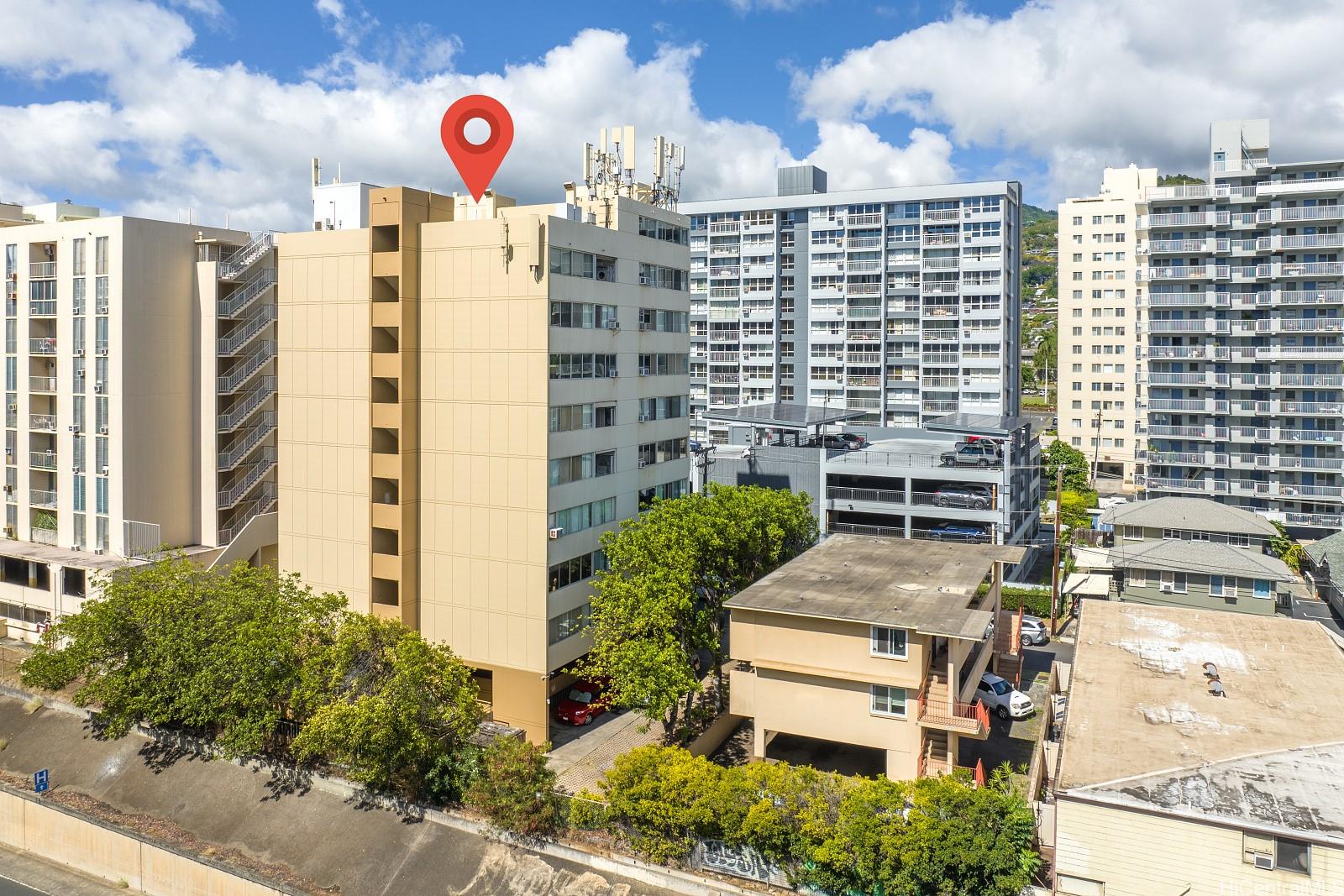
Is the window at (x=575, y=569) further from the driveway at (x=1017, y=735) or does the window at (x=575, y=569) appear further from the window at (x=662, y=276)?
the driveway at (x=1017, y=735)

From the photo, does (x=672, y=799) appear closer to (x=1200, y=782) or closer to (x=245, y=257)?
(x=1200, y=782)

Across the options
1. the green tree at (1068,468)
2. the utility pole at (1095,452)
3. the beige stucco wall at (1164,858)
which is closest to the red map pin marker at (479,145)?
the beige stucco wall at (1164,858)

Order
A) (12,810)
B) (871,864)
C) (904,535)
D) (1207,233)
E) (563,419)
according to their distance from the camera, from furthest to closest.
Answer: (1207,233) → (904,535) → (563,419) → (12,810) → (871,864)

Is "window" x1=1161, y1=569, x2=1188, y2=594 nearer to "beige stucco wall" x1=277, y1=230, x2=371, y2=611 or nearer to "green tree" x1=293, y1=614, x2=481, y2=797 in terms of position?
"green tree" x1=293, y1=614, x2=481, y2=797

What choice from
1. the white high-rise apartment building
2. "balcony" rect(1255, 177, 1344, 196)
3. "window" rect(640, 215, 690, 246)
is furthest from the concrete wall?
the white high-rise apartment building

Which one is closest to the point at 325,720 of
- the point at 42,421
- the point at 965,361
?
the point at 42,421

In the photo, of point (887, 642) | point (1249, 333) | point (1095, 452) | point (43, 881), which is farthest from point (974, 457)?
point (1095, 452)

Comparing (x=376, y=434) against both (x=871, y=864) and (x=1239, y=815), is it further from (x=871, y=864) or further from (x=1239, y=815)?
Result: (x=1239, y=815)
